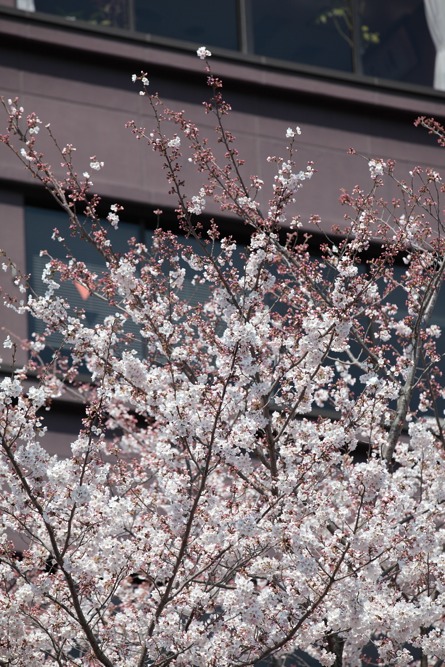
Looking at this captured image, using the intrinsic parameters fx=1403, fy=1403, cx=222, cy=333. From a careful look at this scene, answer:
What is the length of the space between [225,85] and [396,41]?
3.33m

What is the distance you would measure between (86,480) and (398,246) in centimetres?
341

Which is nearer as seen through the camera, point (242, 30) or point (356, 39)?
point (242, 30)

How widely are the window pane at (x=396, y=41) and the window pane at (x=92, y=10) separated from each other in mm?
3807

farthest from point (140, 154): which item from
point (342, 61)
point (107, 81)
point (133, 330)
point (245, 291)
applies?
point (245, 291)

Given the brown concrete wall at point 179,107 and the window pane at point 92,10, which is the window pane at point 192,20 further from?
the brown concrete wall at point 179,107

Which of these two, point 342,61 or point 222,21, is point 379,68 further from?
point 222,21

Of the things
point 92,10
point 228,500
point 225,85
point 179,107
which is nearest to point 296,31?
point 225,85

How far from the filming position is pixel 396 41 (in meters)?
21.6

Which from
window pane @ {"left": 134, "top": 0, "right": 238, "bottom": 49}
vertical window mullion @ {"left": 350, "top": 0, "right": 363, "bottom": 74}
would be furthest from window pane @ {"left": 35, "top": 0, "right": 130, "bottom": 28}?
vertical window mullion @ {"left": 350, "top": 0, "right": 363, "bottom": 74}

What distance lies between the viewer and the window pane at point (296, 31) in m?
20.4

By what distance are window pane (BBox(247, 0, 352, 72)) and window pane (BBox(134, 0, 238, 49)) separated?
34cm

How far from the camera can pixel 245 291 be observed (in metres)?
12.5

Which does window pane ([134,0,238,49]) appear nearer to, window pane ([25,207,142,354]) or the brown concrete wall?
the brown concrete wall

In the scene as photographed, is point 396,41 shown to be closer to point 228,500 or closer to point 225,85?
point 225,85
